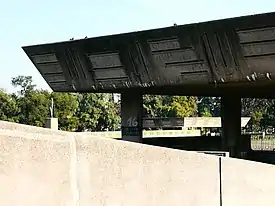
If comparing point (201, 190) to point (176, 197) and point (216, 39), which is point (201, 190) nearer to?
point (176, 197)

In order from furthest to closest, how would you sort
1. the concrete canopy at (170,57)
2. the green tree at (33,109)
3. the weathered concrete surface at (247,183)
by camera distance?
the green tree at (33,109)
the concrete canopy at (170,57)
the weathered concrete surface at (247,183)

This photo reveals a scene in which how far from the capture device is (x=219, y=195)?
5.41 m

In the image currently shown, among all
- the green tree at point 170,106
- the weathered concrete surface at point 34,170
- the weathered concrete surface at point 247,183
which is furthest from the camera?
the green tree at point 170,106

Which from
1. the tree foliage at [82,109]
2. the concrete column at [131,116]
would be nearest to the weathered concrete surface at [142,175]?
the concrete column at [131,116]

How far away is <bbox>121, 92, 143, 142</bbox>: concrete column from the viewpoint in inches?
885

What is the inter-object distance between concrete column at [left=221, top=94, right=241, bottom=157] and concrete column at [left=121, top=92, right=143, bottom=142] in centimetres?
667

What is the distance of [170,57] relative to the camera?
56.5ft

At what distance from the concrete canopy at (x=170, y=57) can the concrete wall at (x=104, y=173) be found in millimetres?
9916

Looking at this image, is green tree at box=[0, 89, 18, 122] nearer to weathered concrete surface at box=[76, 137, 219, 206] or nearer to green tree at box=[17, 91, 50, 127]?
green tree at box=[17, 91, 50, 127]

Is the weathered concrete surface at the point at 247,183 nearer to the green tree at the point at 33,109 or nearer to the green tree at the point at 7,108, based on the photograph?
the green tree at the point at 33,109

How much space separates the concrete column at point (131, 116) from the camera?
73.7 feet

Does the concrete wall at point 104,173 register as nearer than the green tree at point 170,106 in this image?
Yes

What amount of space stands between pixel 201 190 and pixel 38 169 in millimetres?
2322

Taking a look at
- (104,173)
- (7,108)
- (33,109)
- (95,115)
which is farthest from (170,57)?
(95,115)
